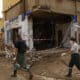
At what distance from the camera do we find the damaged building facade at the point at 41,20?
83.0 feet

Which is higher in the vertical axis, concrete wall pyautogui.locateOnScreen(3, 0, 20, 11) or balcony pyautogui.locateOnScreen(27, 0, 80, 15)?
concrete wall pyautogui.locateOnScreen(3, 0, 20, 11)

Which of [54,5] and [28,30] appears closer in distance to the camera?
[54,5]

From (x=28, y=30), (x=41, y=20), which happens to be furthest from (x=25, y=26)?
(x=41, y=20)

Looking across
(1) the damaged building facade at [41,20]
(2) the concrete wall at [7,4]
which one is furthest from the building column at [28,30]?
(2) the concrete wall at [7,4]

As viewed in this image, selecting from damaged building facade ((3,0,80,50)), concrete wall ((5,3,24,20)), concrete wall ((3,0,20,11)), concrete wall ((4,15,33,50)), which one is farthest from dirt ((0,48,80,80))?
concrete wall ((3,0,20,11))

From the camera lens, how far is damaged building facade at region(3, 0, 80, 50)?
25297 millimetres

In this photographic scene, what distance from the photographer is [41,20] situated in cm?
2902

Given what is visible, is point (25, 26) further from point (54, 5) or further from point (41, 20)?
point (54, 5)

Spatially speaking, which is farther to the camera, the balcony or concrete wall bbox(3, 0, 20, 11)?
concrete wall bbox(3, 0, 20, 11)

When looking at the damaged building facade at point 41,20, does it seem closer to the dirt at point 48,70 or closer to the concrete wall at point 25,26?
the concrete wall at point 25,26

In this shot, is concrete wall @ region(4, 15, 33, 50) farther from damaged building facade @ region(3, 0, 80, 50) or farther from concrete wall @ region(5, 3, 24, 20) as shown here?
concrete wall @ region(5, 3, 24, 20)

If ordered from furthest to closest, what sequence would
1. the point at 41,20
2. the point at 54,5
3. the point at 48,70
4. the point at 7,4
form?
1. the point at 7,4
2. the point at 41,20
3. the point at 54,5
4. the point at 48,70

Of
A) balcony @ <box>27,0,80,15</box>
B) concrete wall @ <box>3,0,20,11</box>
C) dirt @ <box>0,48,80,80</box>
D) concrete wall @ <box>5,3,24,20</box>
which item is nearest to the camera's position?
dirt @ <box>0,48,80,80</box>

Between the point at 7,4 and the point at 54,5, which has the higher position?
the point at 7,4
